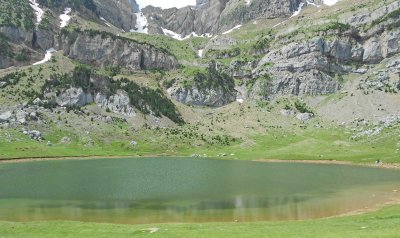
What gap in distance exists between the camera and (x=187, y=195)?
7475cm

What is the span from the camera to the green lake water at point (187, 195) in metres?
57.4

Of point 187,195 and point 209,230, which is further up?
point 209,230

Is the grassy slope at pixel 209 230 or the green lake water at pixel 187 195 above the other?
the grassy slope at pixel 209 230

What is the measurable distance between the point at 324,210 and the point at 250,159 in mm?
116467

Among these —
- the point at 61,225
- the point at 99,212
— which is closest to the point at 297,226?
the point at 61,225

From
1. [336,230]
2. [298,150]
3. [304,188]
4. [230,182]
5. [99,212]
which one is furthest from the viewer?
[298,150]

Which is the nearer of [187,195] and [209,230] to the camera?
[209,230]

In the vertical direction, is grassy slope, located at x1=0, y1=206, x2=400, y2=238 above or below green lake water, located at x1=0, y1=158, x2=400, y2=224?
above

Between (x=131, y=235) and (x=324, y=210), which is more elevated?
(x=131, y=235)

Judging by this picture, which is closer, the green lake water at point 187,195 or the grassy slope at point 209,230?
the grassy slope at point 209,230

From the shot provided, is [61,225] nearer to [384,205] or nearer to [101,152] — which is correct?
[384,205]

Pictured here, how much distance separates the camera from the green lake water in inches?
2261

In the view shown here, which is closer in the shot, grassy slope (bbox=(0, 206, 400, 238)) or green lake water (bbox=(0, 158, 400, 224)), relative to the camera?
grassy slope (bbox=(0, 206, 400, 238))

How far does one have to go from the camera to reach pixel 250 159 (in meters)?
177
